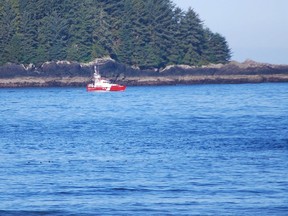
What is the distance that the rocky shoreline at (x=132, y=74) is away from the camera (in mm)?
98938

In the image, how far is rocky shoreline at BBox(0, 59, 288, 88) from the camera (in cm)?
A: 9894

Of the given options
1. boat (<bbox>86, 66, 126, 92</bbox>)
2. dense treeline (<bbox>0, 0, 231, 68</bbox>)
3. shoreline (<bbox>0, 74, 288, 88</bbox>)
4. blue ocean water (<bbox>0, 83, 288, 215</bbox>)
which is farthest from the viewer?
dense treeline (<bbox>0, 0, 231, 68</bbox>)

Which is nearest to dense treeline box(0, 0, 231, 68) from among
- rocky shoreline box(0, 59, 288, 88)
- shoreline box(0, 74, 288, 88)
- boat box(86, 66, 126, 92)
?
rocky shoreline box(0, 59, 288, 88)

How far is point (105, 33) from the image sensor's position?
105250mm

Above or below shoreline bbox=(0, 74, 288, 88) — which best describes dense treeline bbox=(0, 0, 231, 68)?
above

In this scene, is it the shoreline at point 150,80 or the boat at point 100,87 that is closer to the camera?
the boat at point 100,87

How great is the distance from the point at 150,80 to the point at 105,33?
Answer: 7.72 metres

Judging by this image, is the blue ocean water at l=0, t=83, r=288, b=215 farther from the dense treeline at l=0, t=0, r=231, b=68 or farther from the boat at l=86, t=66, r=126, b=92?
the dense treeline at l=0, t=0, r=231, b=68

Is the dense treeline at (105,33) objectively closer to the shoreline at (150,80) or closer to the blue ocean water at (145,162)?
the shoreline at (150,80)

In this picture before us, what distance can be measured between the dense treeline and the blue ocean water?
47004mm

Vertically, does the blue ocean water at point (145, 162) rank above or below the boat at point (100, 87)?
above

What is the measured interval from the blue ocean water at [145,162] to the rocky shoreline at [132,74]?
42789 mm

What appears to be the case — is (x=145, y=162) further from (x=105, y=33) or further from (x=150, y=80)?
(x=105, y=33)

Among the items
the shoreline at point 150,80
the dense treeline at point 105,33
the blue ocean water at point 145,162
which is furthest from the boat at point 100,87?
the blue ocean water at point 145,162
